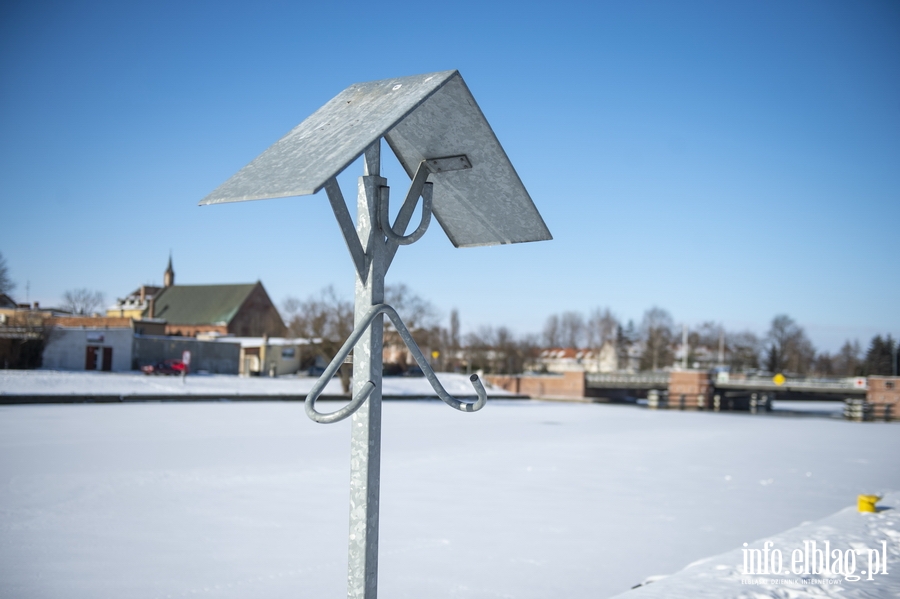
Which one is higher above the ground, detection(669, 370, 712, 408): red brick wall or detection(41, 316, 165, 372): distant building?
detection(41, 316, 165, 372): distant building

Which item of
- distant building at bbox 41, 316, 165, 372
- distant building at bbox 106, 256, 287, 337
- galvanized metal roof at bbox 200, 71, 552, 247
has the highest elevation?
distant building at bbox 106, 256, 287, 337

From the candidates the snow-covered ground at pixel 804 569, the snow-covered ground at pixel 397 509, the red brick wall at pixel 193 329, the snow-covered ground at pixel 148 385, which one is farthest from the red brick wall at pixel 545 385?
the snow-covered ground at pixel 804 569

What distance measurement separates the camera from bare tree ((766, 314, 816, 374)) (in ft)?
291

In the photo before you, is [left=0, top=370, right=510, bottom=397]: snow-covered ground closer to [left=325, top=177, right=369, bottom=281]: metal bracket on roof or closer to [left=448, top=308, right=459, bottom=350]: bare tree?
[left=325, top=177, right=369, bottom=281]: metal bracket on roof

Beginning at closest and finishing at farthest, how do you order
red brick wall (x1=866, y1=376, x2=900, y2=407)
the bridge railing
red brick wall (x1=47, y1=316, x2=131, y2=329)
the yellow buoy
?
1. the yellow buoy
2. red brick wall (x1=866, y1=376, x2=900, y2=407)
3. red brick wall (x1=47, y1=316, x2=131, y2=329)
4. the bridge railing

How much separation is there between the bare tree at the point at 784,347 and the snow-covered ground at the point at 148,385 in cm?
5343

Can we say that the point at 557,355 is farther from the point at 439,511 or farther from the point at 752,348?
the point at 439,511

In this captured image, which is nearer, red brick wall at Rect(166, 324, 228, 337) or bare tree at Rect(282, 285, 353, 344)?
bare tree at Rect(282, 285, 353, 344)

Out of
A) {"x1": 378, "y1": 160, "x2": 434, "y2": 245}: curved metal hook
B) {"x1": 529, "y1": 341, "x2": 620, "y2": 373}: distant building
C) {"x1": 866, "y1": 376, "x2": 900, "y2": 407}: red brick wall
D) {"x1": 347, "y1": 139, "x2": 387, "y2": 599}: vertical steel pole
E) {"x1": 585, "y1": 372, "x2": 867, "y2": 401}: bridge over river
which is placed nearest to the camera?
{"x1": 347, "y1": 139, "x2": 387, "y2": 599}: vertical steel pole

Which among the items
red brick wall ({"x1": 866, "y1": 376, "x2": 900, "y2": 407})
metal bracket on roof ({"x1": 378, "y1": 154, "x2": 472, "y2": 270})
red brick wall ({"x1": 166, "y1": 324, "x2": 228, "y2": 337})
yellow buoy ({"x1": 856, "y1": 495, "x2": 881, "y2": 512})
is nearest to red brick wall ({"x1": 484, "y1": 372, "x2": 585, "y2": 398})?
red brick wall ({"x1": 866, "y1": 376, "x2": 900, "y2": 407})

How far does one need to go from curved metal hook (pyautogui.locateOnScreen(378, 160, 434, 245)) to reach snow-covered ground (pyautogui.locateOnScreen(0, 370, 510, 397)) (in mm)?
23691

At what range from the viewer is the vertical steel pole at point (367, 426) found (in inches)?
99.3

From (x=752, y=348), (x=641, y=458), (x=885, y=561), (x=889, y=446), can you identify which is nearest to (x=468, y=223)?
(x=885, y=561)

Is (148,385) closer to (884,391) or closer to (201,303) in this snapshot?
(201,303)
